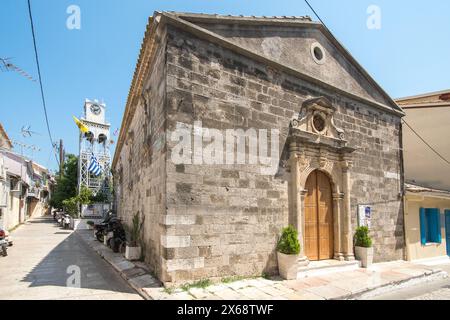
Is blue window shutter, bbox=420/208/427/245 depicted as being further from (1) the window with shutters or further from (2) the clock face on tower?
(2) the clock face on tower

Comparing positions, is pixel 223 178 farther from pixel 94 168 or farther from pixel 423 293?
pixel 94 168

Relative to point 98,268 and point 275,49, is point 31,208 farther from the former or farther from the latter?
point 275,49

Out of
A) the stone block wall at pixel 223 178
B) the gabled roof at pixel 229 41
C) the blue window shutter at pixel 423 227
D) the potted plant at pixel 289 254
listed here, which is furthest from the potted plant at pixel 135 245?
the blue window shutter at pixel 423 227

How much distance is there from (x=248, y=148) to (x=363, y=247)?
4.20 metres

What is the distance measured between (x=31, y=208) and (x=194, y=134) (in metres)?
34.5

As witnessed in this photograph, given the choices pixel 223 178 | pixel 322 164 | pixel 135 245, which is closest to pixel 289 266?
pixel 223 178

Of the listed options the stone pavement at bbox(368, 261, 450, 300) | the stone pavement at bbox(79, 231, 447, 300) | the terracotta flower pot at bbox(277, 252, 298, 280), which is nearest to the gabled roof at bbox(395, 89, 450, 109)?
the stone pavement at bbox(79, 231, 447, 300)

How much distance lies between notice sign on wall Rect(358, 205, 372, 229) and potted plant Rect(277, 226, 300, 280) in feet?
Result: 9.69

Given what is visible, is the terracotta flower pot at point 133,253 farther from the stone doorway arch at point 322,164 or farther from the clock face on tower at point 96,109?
the clock face on tower at point 96,109

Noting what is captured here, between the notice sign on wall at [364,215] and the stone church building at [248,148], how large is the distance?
152 mm

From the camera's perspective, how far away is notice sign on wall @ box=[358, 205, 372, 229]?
7.78 m

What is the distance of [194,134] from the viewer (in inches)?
206

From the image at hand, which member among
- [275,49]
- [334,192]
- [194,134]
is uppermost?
[275,49]
